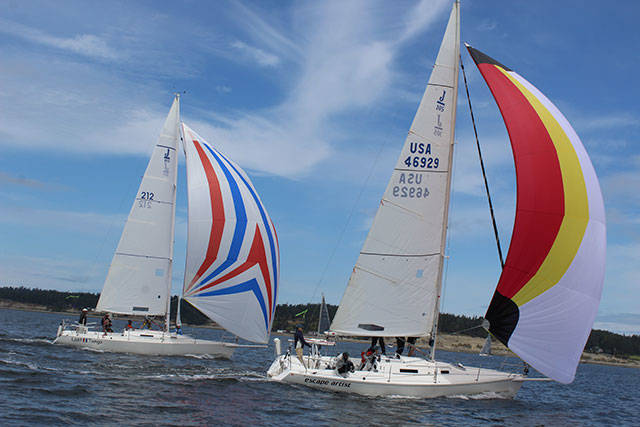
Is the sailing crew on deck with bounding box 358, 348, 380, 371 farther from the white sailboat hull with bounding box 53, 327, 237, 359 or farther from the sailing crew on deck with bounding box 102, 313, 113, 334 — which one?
the sailing crew on deck with bounding box 102, 313, 113, 334

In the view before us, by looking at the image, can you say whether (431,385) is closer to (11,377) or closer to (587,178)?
(587,178)

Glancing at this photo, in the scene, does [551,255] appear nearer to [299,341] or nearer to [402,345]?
[402,345]

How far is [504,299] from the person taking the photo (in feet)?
49.3

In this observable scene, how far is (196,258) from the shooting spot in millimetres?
22375

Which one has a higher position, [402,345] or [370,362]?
[402,345]

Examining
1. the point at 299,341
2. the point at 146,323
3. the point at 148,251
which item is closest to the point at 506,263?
the point at 299,341

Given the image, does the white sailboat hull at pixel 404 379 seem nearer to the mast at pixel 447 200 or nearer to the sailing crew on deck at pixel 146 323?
the mast at pixel 447 200

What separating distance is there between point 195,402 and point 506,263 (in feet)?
28.9

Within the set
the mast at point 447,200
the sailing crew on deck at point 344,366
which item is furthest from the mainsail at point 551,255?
the sailing crew on deck at point 344,366

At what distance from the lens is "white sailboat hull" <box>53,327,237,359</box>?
22672mm

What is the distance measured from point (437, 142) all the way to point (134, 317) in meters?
16.1

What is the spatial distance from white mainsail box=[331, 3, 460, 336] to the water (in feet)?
8.04

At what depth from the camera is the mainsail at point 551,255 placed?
47.6ft

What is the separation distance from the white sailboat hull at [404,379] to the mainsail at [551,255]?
1.92 meters
